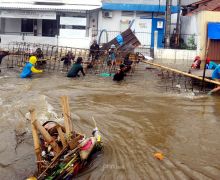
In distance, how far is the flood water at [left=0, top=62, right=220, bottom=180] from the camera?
694cm

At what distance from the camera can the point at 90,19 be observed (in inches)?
1048

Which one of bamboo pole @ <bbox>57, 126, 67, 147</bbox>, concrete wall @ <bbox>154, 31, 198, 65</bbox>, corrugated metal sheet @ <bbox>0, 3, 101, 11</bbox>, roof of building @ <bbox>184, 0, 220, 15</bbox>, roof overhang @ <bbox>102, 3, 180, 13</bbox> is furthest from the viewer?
roof overhang @ <bbox>102, 3, 180, 13</bbox>

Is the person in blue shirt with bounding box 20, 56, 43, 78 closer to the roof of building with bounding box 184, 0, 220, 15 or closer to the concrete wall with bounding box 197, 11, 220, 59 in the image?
the concrete wall with bounding box 197, 11, 220, 59

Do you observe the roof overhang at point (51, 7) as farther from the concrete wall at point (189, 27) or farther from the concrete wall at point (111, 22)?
the concrete wall at point (189, 27)

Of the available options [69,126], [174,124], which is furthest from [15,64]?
[69,126]

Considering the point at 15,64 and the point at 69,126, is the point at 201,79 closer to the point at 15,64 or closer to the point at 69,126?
the point at 69,126

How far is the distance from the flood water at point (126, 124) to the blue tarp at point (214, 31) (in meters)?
7.24

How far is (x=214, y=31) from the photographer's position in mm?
21344

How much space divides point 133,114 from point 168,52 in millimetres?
12739

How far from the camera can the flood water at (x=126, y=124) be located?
6.94 metres

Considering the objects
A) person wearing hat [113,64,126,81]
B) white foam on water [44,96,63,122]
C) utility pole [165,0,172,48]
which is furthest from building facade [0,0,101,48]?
white foam on water [44,96,63,122]

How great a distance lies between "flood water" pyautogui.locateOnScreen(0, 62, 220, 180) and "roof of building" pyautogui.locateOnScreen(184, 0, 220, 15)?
10.0 meters

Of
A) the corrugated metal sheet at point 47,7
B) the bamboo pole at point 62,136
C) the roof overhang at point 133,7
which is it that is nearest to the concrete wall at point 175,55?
the roof overhang at point 133,7

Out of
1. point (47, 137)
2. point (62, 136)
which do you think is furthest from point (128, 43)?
point (47, 137)
